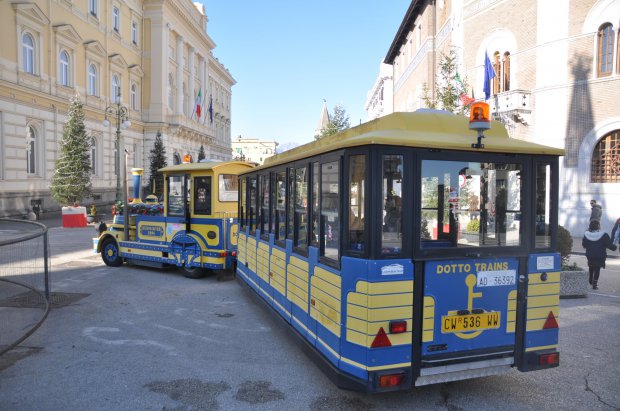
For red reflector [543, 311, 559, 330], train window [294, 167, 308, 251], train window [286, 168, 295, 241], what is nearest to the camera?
red reflector [543, 311, 559, 330]

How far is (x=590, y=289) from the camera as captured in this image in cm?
993

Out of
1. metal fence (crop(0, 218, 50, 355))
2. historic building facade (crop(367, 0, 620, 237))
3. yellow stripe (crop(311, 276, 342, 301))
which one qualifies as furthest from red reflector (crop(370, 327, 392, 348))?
historic building facade (crop(367, 0, 620, 237))

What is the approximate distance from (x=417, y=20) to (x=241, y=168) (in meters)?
29.6

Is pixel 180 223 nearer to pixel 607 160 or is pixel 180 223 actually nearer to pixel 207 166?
pixel 207 166

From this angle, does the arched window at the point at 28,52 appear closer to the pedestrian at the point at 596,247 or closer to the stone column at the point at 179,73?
the stone column at the point at 179,73

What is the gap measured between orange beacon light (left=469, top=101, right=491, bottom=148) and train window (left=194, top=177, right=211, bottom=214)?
717 centimetres

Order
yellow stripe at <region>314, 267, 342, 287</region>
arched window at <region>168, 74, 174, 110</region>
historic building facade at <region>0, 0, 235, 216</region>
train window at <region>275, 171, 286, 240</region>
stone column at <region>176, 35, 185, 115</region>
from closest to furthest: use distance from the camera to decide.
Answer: yellow stripe at <region>314, 267, 342, 287</region> → train window at <region>275, 171, 286, 240</region> → historic building facade at <region>0, 0, 235, 216</region> → arched window at <region>168, 74, 174, 110</region> → stone column at <region>176, 35, 185, 115</region>

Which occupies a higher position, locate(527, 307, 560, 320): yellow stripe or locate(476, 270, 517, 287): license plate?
locate(476, 270, 517, 287): license plate

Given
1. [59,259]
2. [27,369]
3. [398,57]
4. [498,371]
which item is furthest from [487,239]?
[398,57]

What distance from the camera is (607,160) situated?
701 inches

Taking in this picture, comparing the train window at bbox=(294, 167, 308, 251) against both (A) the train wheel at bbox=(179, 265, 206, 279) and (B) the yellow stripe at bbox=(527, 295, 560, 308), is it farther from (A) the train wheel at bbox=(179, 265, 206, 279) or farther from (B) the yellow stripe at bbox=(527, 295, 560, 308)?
(A) the train wheel at bbox=(179, 265, 206, 279)

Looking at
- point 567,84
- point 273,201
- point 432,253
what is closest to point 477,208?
point 432,253

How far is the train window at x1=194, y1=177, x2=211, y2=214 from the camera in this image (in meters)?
10.3

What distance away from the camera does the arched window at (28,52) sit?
24828 millimetres
